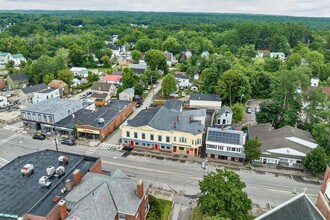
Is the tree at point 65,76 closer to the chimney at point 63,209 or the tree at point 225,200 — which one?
the chimney at point 63,209

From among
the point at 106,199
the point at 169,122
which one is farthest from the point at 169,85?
the point at 106,199

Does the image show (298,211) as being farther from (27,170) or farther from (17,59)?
(17,59)

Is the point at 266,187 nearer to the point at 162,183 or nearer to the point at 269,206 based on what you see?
the point at 269,206

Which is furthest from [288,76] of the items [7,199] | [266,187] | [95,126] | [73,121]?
[7,199]

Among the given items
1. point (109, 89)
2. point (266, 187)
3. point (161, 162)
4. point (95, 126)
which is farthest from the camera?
point (109, 89)

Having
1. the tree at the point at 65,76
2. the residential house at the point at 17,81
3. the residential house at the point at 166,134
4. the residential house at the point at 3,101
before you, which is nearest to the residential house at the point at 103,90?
the tree at the point at 65,76
